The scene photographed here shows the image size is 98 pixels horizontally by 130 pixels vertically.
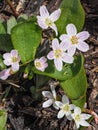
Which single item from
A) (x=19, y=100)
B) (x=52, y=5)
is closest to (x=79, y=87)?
(x=19, y=100)

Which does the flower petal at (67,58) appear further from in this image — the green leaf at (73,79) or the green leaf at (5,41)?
the green leaf at (5,41)

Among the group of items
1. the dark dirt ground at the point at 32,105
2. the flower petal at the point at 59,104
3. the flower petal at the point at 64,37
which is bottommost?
the dark dirt ground at the point at 32,105

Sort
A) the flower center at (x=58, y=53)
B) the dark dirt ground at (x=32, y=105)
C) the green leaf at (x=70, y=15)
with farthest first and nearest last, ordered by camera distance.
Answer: the dark dirt ground at (x=32, y=105) < the green leaf at (x=70, y=15) < the flower center at (x=58, y=53)

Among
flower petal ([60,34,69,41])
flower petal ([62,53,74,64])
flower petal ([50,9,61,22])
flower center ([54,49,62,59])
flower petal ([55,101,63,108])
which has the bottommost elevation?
flower petal ([55,101,63,108])

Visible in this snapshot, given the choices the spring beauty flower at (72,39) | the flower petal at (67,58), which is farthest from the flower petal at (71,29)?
the flower petal at (67,58)

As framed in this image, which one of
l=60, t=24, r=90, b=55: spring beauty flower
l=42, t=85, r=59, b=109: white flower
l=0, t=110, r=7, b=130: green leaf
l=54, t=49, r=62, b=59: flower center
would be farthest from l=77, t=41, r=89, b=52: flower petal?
l=0, t=110, r=7, b=130: green leaf

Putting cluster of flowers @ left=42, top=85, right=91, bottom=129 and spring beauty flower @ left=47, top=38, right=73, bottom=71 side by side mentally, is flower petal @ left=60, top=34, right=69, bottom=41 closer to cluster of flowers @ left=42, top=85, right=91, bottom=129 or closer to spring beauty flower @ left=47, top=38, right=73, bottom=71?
spring beauty flower @ left=47, top=38, right=73, bottom=71
